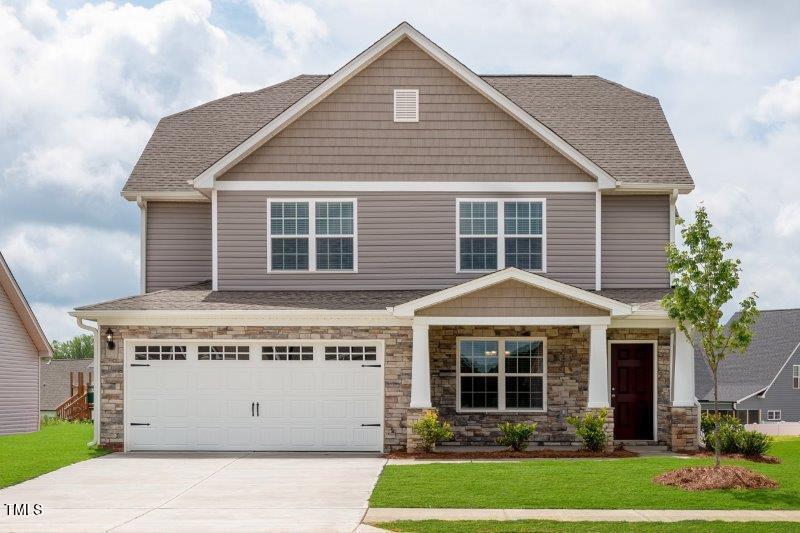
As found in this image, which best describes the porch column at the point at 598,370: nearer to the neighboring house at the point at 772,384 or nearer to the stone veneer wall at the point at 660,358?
the stone veneer wall at the point at 660,358

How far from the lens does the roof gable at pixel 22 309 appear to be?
1195 inches

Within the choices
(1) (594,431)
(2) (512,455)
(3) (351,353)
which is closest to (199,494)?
(3) (351,353)

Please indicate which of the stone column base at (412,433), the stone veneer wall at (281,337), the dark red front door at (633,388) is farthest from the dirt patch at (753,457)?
the stone veneer wall at (281,337)

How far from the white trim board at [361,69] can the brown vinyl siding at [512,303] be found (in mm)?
3676

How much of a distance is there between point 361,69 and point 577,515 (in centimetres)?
1246

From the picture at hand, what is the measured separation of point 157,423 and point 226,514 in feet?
26.7

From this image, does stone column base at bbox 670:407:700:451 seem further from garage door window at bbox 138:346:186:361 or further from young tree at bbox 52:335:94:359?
young tree at bbox 52:335:94:359

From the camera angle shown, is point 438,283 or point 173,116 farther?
point 173,116

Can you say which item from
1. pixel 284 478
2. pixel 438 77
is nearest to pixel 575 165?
pixel 438 77

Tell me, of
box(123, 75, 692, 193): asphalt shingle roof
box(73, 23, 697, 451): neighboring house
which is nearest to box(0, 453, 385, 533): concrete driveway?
box(73, 23, 697, 451): neighboring house

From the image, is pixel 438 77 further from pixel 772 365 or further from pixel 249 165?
pixel 772 365

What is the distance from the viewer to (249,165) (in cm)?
2205

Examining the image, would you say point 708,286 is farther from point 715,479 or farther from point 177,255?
point 177,255

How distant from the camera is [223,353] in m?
20.6
